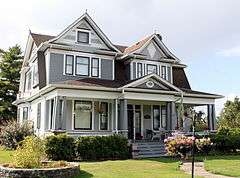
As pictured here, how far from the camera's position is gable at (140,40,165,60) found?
28.1m

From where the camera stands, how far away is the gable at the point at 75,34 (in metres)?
25.4

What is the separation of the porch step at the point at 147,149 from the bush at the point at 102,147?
0.75 m

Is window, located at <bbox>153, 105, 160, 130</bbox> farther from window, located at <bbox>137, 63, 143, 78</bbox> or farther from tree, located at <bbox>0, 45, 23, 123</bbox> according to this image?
tree, located at <bbox>0, 45, 23, 123</bbox>

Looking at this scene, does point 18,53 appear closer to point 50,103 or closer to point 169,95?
point 50,103

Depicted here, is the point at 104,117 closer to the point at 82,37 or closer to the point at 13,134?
the point at 82,37

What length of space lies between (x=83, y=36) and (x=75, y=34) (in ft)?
2.16

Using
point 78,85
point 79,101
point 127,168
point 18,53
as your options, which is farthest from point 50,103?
point 18,53

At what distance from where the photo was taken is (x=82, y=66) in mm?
25734

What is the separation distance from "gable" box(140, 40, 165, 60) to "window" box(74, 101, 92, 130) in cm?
644

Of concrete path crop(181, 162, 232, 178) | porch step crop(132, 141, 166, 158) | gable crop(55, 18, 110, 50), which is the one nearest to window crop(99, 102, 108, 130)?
porch step crop(132, 141, 166, 158)

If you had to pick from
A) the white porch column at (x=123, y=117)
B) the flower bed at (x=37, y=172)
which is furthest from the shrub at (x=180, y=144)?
the white porch column at (x=123, y=117)

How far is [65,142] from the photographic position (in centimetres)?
1912

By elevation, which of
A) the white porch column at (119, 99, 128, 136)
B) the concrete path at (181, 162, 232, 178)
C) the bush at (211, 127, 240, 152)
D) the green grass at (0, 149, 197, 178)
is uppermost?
the white porch column at (119, 99, 128, 136)

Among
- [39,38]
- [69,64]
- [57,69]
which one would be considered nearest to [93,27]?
[69,64]
